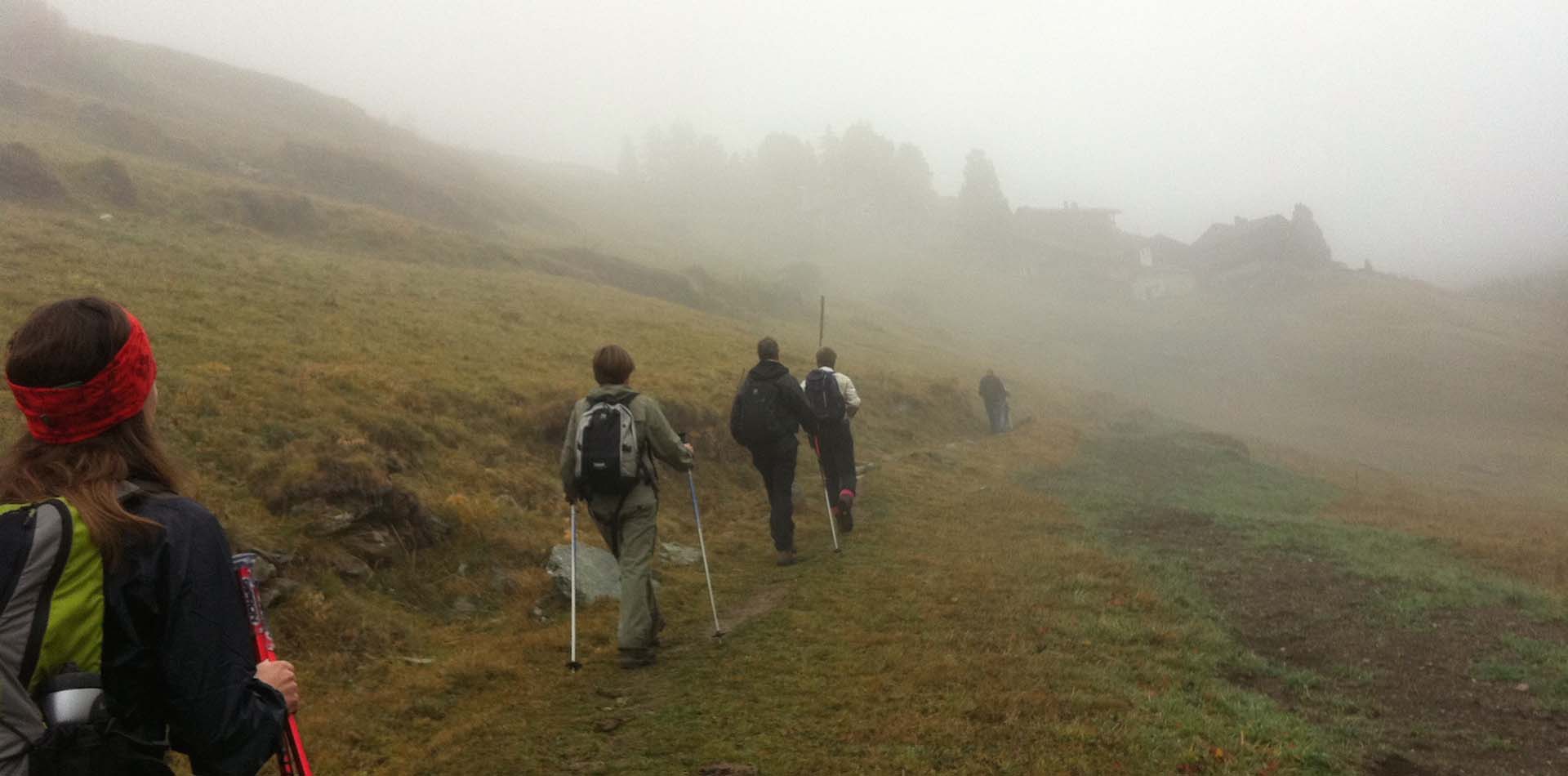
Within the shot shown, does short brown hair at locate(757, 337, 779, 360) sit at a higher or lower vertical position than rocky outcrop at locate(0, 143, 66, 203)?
lower

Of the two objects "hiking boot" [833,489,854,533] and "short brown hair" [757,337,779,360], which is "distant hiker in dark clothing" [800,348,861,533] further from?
"short brown hair" [757,337,779,360]

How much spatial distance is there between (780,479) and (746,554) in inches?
72.6

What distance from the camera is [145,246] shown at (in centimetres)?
2556

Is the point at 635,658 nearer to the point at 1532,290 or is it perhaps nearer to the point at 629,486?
the point at 629,486

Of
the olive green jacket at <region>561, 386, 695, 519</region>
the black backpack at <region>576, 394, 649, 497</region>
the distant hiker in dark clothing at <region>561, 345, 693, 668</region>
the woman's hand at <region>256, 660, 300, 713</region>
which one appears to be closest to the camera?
the woman's hand at <region>256, 660, 300, 713</region>

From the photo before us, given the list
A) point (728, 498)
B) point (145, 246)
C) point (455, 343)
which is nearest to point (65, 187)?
point (145, 246)

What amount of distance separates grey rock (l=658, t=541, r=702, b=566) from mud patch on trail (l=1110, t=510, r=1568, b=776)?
695 centimetres

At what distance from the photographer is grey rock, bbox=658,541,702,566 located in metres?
12.4

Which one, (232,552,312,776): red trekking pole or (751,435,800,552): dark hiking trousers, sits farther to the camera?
(751,435,800,552): dark hiking trousers

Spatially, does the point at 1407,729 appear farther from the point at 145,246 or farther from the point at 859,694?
the point at 145,246

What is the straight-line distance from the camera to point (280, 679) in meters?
2.85

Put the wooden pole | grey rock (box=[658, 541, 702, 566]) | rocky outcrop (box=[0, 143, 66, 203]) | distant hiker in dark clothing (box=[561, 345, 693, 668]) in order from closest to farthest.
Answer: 1. distant hiker in dark clothing (box=[561, 345, 693, 668])
2. grey rock (box=[658, 541, 702, 566])
3. the wooden pole
4. rocky outcrop (box=[0, 143, 66, 203])

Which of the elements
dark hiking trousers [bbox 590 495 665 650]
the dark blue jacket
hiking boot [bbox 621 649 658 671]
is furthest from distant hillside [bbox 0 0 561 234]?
the dark blue jacket

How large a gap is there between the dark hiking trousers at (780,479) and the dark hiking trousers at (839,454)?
5.67ft
